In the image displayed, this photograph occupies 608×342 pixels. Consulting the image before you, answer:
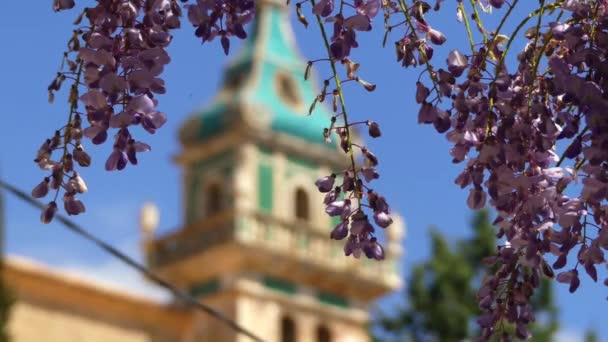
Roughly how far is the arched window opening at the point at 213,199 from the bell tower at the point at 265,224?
2cm

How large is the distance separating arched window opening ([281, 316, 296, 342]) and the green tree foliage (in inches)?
94.1

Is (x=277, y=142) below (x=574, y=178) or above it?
above

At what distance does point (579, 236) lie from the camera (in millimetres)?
3533

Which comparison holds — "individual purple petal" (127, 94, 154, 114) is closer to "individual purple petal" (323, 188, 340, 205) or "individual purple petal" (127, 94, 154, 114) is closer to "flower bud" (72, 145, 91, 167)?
"flower bud" (72, 145, 91, 167)

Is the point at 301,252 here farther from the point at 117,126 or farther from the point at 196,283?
the point at 117,126

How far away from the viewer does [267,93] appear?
32.8 m

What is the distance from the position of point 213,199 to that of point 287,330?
309cm

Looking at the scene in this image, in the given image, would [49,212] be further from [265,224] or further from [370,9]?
[265,224]

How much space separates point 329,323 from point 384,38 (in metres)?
28.5

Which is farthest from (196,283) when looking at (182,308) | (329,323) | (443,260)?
(443,260)

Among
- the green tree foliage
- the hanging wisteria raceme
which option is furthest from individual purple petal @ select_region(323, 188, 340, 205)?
the green tree foliage

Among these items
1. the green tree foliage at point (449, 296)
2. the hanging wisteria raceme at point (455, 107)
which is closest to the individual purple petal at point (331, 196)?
the hanging wisteria raceme at point (455, 107)

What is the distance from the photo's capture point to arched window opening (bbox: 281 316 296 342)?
3134 centimetres

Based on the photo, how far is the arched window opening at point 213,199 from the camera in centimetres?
3247
